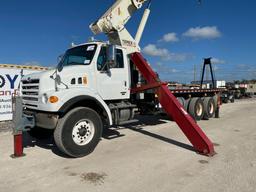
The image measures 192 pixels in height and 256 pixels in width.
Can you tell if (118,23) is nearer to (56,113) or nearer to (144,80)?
(144,80)

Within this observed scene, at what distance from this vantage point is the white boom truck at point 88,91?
5328 mm

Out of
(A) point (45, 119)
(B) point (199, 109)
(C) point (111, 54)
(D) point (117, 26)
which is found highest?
(D) point (117, 26)

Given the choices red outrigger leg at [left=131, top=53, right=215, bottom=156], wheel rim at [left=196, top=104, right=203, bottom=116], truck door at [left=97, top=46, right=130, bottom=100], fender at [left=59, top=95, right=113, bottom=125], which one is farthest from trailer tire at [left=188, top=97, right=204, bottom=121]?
fender at [left=59, top=95, right=113, bottom=125]

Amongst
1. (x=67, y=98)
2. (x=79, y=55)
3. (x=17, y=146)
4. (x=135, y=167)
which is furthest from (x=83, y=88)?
(x=135, y=167)

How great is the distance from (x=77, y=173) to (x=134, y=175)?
108cm

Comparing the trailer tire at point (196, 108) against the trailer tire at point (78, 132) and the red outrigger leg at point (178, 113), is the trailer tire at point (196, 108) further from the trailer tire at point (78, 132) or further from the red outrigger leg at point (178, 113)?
the trailer tire at point (78, 132)

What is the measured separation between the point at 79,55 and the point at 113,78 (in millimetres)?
1129

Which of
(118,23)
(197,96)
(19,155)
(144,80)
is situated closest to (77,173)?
(19,155)

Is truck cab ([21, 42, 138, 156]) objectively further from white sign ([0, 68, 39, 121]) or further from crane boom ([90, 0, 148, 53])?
white sign ([0, 68, 39, 121])

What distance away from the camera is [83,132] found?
5629mm

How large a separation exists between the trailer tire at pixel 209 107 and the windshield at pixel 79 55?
7.09 m

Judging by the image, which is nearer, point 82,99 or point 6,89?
point 82,99

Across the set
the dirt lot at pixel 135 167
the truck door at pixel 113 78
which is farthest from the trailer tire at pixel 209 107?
the truck door at pixel 113 78

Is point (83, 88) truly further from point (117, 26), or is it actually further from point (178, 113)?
point (117, 26)
